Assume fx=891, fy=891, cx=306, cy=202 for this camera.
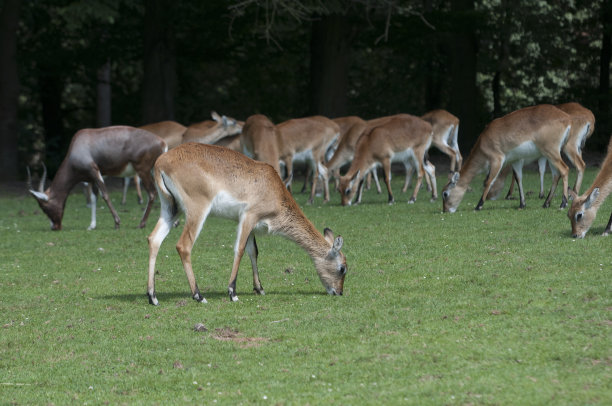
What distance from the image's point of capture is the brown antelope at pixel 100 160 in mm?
15312

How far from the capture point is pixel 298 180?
24938 millimetres

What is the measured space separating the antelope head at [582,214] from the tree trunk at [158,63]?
15.7 metres

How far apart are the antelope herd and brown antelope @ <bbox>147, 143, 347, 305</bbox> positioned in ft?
0.03

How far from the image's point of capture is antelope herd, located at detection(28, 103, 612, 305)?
29.0 ft

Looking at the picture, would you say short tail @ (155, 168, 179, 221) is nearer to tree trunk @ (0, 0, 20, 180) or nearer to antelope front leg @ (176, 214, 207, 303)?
antelope front leg @ (176, 214, 207, 303)

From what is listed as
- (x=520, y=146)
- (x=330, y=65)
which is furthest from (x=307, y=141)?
(x=520, y=146)

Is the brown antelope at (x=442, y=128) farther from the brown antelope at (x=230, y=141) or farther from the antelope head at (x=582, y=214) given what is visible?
the antelope head at (x=582, y=214)

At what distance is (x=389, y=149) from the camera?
58.6ft

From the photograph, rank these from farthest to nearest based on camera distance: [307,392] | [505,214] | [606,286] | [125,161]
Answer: [125,161] < [505,214] < [606,286] < [307,392]

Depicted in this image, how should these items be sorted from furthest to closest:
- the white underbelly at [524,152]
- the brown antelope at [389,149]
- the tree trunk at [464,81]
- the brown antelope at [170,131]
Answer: the tree trunk at [464,81] < the brown antelope at [170,131] < the brown antelope at [389,149] < the white underbelly at [524,152]

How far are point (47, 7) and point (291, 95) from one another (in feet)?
30.6

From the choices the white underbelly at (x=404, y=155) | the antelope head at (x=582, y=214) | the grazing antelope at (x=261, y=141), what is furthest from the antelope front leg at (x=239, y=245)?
the grazing antelope at (x=261, y=141)

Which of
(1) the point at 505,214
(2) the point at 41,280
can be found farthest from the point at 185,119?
(2) the point at 41,280

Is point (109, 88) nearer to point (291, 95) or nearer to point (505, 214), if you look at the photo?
point (291, 95)
